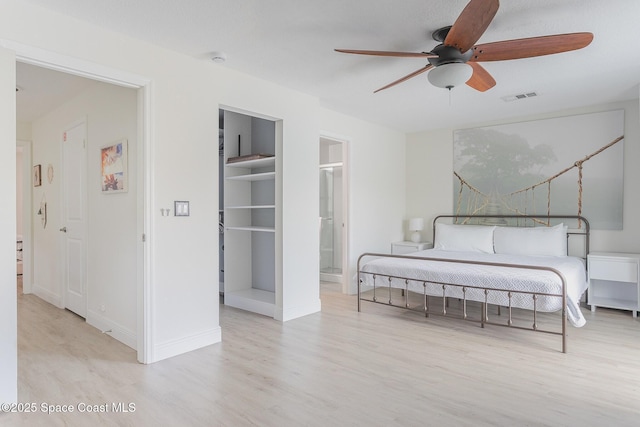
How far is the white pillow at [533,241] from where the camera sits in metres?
4.76

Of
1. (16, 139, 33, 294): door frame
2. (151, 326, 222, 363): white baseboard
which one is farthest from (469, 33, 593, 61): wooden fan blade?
(16, 139, 33, 294): door frame

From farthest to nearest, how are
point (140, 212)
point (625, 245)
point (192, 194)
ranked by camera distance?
point (625, 245), point (192, 194), point (140, 212)

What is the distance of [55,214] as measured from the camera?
4809mm

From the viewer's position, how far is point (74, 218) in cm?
434

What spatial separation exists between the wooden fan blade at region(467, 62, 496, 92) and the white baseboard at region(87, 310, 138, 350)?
141 inches

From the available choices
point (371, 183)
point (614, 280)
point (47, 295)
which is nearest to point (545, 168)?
point (614, 280)

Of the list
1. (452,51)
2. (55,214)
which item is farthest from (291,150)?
(55,214)

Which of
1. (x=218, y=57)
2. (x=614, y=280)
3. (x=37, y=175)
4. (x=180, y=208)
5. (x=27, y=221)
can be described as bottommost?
(x=614, y=280)

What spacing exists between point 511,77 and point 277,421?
3.71 metres

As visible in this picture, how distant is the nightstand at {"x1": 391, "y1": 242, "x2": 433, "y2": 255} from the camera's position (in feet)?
19.5

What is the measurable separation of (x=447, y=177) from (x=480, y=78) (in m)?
3.12

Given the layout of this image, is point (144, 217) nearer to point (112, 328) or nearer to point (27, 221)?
point (112, 328)

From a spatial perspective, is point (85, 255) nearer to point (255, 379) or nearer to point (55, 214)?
point (55, 214)

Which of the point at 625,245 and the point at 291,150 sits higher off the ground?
the point at 291,150
